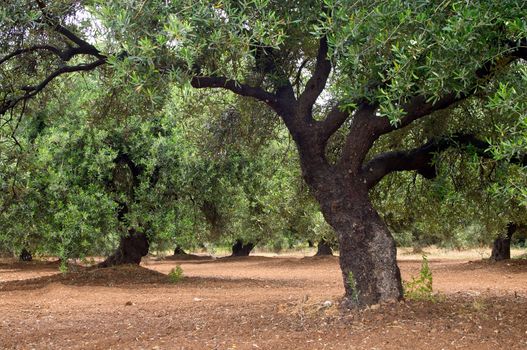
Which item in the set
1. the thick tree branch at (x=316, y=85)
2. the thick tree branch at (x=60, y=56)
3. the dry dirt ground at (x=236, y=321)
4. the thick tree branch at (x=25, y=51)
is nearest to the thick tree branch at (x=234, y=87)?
the thick tree branch at (x=316, y=85)

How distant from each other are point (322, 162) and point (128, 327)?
349cm

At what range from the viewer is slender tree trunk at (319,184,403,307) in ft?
25.5

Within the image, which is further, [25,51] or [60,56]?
[60,56]

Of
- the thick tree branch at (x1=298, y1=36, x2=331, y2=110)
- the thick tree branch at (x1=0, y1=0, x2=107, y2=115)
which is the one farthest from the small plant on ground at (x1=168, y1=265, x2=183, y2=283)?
the thick tree branch at (x1=298, y1=36, x2=331, y2=110)

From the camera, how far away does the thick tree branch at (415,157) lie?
8.32 metres

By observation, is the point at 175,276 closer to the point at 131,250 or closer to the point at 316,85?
the point at 131,250

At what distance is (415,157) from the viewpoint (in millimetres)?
8727

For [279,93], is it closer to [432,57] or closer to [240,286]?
Result: [432,57]

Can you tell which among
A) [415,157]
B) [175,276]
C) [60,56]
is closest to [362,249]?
[415,157]

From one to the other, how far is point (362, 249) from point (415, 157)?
1.80 m

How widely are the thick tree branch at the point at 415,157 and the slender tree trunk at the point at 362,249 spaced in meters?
0.39

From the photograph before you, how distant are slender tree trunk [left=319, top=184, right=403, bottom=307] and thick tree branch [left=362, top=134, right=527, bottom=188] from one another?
1.27 feet

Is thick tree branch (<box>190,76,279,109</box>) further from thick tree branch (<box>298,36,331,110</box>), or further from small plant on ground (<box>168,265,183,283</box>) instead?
small plant on ground (<box>168,265,183,283</box>)

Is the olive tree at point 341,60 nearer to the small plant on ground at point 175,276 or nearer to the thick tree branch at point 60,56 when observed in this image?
the thick tree branch at point 60,56
